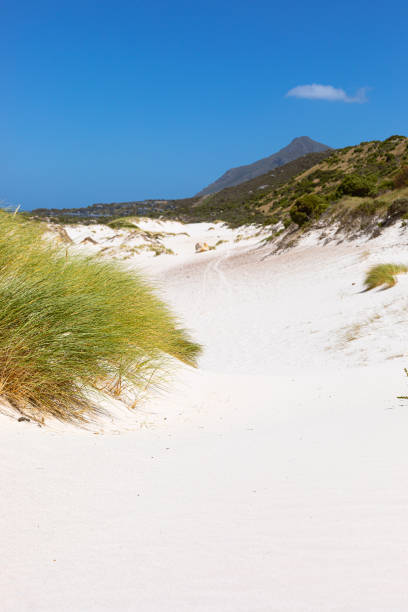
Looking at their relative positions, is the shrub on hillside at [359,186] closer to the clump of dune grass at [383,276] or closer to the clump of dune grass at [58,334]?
the clump of dune grass at [383,276]

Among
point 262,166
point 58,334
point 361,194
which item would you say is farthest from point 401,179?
point 262,166

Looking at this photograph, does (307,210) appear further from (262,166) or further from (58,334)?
(262,166)

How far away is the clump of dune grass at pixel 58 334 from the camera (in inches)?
107

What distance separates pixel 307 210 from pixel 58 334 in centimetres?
2098

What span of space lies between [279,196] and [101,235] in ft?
76.2

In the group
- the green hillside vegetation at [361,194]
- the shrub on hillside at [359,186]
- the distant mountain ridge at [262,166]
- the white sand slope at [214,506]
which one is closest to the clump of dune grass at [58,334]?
the white sand slope at [214,506]

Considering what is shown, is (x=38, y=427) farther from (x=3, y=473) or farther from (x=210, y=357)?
(x=210, y=357)

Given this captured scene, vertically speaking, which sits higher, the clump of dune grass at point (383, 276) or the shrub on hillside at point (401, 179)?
the shrub on hillside at point (401, 179)

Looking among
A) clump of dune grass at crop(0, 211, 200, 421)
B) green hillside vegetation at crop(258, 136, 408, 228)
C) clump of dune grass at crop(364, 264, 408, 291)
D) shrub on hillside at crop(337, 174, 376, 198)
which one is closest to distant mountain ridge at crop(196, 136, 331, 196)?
green hillside vegetation at crop(258, 136, 408, 228)

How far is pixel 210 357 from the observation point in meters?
8.55

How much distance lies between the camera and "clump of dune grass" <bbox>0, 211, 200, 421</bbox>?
2717 mm

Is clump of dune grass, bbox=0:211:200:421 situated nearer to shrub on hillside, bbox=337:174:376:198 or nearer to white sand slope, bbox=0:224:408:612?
white sand slope, bbox=0:224:408:612

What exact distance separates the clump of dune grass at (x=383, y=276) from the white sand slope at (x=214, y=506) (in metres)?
6.15

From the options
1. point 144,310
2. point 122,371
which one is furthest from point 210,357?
point 122,371
